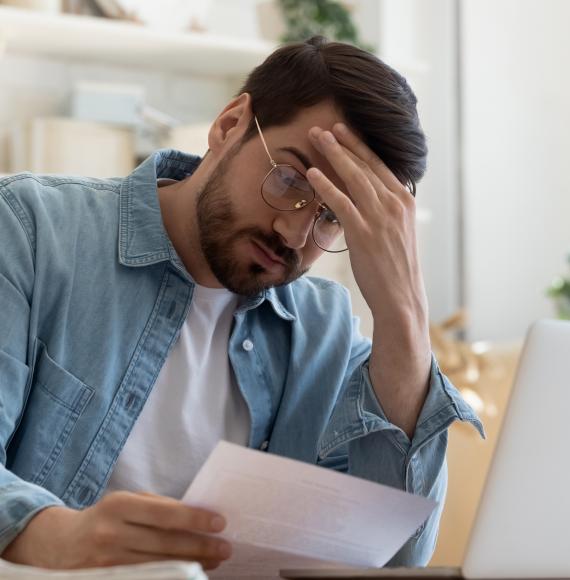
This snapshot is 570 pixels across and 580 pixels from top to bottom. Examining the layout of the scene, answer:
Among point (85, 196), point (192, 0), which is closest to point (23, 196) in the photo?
point (85, 196)

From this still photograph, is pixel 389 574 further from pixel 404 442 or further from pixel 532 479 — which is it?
pixel 404 442

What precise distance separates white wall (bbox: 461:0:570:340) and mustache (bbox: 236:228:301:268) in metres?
1.77

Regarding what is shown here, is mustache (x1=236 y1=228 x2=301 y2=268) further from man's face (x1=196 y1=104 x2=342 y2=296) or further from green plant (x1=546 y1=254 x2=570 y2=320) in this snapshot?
green plant (x1=546 y1=254 x2=570 y2=320)

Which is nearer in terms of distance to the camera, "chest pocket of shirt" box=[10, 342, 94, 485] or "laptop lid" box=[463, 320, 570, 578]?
"laptop lid" box=[463, 320, 570, 578]

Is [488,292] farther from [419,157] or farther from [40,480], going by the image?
[40,480]

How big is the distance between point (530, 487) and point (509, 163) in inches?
94.1

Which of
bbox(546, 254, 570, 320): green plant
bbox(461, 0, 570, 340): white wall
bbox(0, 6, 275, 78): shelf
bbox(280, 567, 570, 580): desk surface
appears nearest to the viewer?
bbox(280, 567, 570, 580): desk surface

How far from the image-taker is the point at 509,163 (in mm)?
3156

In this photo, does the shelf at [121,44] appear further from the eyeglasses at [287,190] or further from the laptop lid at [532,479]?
the laptop lid at [532,479]

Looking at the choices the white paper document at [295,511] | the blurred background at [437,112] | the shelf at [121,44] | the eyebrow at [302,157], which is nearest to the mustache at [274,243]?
the eyebrow at [302,157]

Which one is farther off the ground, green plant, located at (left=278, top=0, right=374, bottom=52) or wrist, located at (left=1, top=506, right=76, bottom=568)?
green plant, located at (left=278, top=0, right=374, bottom=52)

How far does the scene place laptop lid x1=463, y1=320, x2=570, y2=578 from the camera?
861 millimetres

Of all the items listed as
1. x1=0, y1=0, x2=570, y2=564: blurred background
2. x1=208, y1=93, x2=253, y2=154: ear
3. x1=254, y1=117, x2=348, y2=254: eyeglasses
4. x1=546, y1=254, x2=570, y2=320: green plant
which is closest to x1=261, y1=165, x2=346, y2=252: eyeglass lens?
x1=254, y1=117, x2=348, y2=254: eyeglasses

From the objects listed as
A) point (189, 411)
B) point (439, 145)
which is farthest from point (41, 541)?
point (439, 145)
